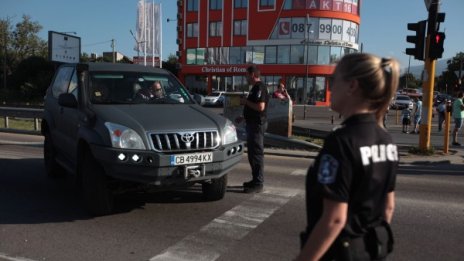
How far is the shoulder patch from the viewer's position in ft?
6.17

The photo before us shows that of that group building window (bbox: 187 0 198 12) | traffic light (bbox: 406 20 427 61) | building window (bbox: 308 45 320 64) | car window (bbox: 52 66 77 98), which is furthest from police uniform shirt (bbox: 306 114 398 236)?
building window (bbox: 187 0 198 12)

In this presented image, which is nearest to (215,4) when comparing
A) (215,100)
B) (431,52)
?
(215,100)

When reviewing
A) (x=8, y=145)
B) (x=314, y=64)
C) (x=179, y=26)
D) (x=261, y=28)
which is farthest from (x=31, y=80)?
(x=8, y=145)

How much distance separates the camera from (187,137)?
17.7ft

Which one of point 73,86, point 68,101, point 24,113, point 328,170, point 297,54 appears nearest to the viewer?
point 328,170

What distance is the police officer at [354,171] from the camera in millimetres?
1887

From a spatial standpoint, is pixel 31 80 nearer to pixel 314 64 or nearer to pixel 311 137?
pixel 314 64

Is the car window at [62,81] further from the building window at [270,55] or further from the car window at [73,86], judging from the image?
the building window at [270,55]

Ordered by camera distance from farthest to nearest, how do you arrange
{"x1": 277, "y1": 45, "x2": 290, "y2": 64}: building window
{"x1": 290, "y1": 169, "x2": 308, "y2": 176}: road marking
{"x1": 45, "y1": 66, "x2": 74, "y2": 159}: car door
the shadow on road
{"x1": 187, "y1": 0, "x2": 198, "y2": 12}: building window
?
{"x1": 187, "y1": 0, "x2": 198, "y2": 12}: building window < {"x1": 277, "y1": 45, "x2": 290, "y2": 64}: building window < {"x1": 290, "y1": 169, "x2": 308, "y2": 176}: road marking < {"x1": 45, "y1": 66, "x2": 74, "y2": 159}: car door < the shadow on road

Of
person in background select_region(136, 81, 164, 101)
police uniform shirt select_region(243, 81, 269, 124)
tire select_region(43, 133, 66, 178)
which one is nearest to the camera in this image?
person in background select_region(136, 81, 164, 101)

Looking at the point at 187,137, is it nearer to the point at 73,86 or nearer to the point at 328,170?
the point at 73,86

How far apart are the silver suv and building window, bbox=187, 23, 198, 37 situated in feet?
177

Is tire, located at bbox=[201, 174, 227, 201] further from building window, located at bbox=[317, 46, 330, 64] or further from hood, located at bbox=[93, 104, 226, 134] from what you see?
building window, located at bbox=[317, 46, 330, 64]

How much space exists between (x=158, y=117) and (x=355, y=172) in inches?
155
